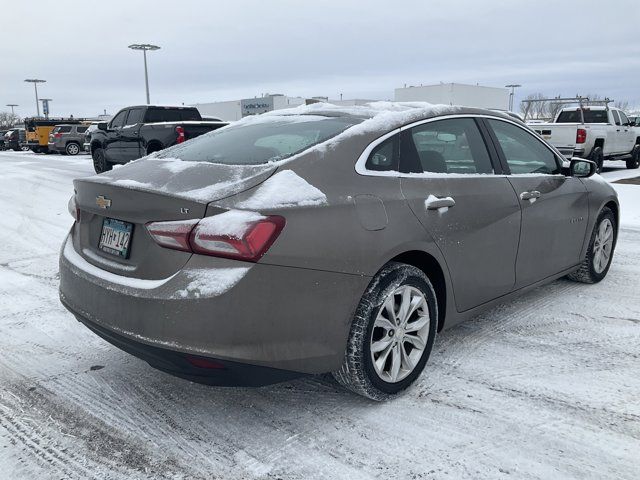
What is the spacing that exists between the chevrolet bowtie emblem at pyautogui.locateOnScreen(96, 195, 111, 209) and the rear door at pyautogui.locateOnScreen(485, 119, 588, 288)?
2541 millimetres

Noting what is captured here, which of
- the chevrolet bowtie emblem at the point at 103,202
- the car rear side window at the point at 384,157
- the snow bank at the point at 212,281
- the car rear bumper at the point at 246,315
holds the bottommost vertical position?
the car rear bumper at the point at 246,315

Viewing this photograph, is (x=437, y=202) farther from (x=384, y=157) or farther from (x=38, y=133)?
(x=38, y=133)

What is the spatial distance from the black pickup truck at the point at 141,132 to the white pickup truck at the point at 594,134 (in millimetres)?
8919

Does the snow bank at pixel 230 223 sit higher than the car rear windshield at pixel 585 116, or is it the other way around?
the car rear windshield at pixel 585 116

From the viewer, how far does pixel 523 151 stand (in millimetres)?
4379

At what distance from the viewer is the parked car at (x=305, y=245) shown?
8.12ft

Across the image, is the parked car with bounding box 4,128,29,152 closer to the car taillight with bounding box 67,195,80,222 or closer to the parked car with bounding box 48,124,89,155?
the parked car with bounding box 48,124,89,155

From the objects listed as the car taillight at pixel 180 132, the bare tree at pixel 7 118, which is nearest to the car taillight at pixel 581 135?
the car taillight at pixel 180 132

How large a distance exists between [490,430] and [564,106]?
1572cm

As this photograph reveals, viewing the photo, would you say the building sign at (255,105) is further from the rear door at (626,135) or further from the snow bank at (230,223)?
→ the snow bank at (230,223)

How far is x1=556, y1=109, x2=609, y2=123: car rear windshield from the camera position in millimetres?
15955

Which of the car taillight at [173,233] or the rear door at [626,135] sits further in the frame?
the rear door at [626,135]

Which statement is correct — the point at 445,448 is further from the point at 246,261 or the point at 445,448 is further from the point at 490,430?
the point at 246,261

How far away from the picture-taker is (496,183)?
378 cm
